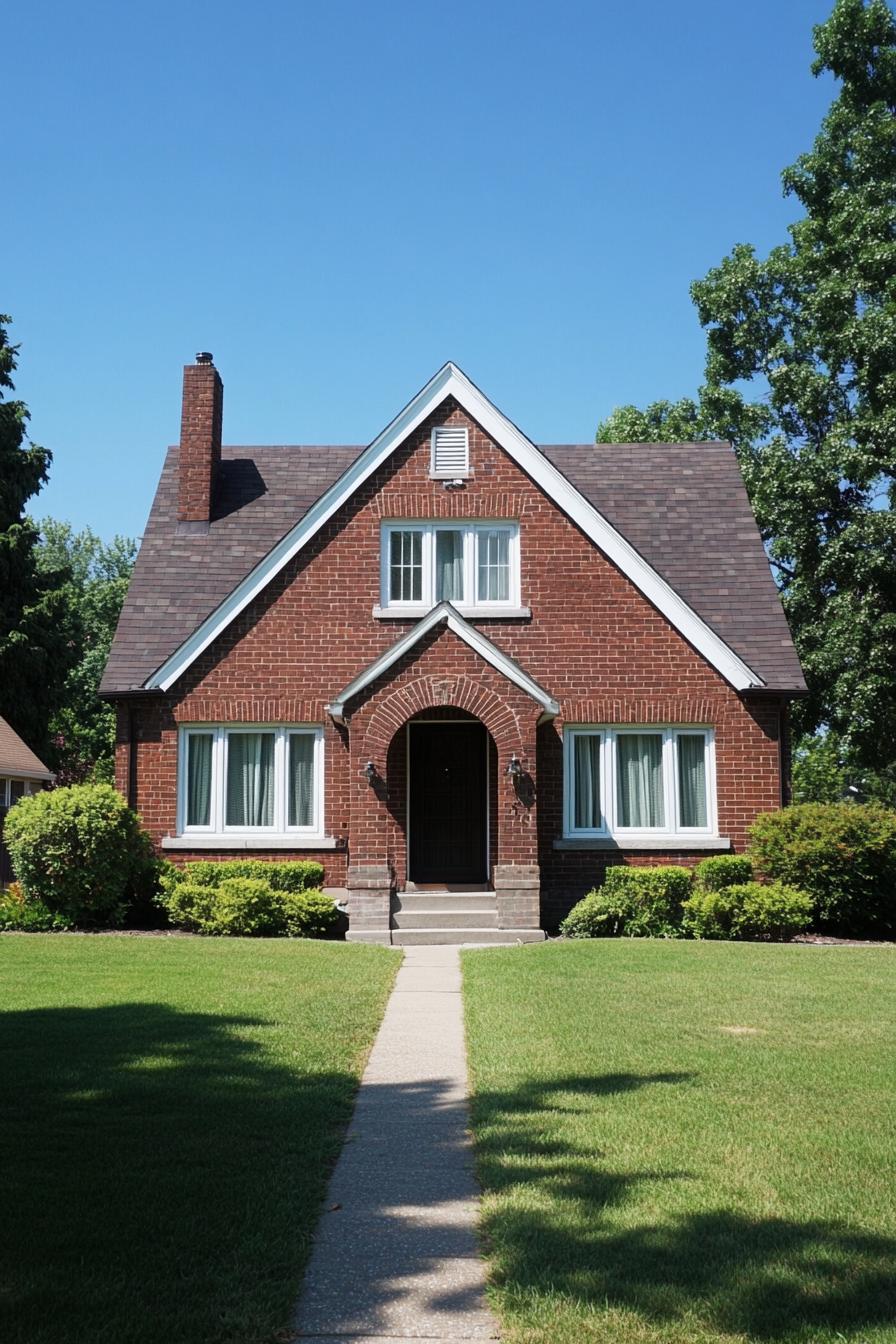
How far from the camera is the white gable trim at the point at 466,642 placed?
57.1ft

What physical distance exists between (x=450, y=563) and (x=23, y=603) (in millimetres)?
18543

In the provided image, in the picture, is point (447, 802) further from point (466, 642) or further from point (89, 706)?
point (89, 706)

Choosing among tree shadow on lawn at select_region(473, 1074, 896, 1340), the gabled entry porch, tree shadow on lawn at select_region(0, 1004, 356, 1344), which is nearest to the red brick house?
the gabled entry porch

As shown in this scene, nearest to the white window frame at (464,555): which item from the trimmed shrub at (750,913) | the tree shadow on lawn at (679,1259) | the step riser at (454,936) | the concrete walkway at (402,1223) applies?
the step riser at (454,936)

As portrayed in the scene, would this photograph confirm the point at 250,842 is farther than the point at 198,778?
No

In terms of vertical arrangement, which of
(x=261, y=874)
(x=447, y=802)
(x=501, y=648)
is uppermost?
(x=501, y=648)

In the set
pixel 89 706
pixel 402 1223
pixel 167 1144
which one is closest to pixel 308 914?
pixel 167 1144

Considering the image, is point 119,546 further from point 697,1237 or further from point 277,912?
point 697,1237

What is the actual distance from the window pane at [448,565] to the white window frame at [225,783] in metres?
2.96

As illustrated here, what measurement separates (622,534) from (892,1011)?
11330 mm

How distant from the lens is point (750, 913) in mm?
16500

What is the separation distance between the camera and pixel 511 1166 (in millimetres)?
5738

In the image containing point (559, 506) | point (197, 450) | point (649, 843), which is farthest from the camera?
point (197, 450)

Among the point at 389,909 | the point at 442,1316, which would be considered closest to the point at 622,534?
the point at 389,909
